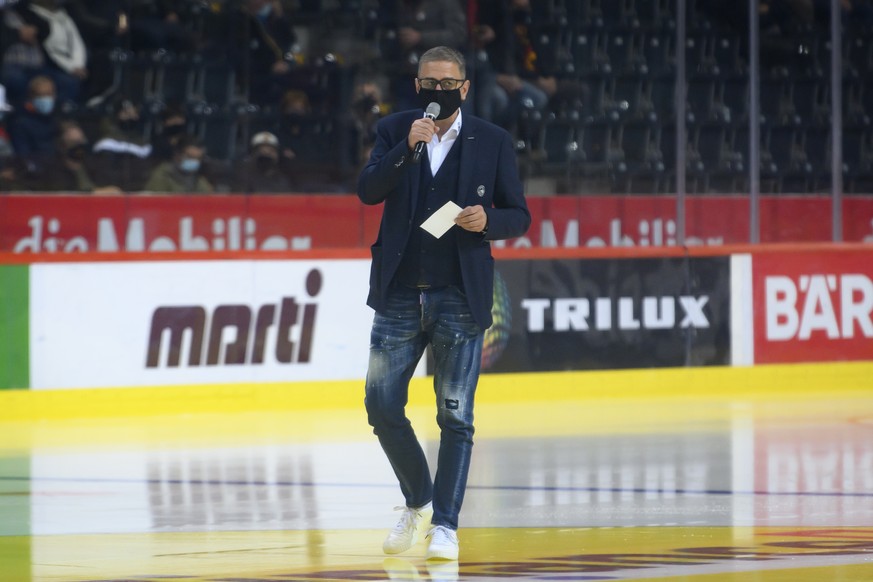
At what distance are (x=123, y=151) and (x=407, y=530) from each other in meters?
8.18

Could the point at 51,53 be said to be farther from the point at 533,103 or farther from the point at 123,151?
the point at 533,103

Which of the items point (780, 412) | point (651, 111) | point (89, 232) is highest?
point (651, 111)

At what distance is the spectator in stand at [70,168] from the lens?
13977 millimetres

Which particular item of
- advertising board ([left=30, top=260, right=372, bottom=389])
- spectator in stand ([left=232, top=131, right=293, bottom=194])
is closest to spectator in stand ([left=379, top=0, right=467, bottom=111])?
spectator in stand ([left=232, top=131, right=293, bottom=194])

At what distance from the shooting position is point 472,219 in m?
6.48

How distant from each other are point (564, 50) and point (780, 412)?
450cm

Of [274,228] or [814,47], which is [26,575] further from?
[814,47]

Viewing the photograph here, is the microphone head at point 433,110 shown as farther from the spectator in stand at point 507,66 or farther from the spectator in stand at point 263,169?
the spectator in stand at point 507,66

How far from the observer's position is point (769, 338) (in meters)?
15.5

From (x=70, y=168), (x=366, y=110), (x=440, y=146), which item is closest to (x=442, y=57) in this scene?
(x=440, y=146)

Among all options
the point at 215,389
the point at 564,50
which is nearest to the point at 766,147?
the point at 564,50

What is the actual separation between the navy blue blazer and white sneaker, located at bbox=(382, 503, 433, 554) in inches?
31.2

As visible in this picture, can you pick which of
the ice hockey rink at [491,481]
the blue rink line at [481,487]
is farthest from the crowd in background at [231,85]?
the blue rink line at [481,487]

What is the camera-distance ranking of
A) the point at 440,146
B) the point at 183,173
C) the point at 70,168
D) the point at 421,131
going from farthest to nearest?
the point at 183,173 < the point at 70,168 < the point at 440,146 < the point at 421,131
